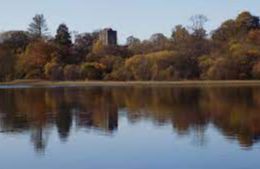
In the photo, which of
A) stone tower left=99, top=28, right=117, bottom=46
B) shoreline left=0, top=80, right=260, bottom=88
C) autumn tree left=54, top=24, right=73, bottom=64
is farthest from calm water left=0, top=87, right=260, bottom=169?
stone tower left=99, top=28, right=117, bottom=46

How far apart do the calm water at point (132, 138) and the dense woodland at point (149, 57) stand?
53.6m

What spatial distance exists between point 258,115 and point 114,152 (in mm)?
14304

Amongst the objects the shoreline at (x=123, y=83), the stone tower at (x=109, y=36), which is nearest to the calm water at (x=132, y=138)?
the shoreline at (x=123, y=83)

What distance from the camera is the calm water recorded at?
1859 centimetres

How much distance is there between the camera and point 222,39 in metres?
111

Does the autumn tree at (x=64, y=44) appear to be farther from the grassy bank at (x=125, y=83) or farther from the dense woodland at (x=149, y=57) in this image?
the grassy bank at (x=125, y=83)

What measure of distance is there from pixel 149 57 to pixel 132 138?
73843mm

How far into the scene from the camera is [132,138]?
80.4 ft

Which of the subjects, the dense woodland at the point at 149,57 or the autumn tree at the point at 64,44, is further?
the autumn tree at the point at 64,44

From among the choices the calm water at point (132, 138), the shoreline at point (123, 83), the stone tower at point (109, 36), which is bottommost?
the calm water at point (132, 138)

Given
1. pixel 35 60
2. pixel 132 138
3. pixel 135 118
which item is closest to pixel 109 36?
pixel 35 60

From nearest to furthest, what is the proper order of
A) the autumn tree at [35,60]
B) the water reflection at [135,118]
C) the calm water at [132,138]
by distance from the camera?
1. the calm water at [132,138]
2. the water reflection at [135,118]
3. the autumn tree at [35,60]

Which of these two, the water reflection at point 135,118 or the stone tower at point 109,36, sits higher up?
the stone tower at point 109,36

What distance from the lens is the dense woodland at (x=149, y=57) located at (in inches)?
3629
